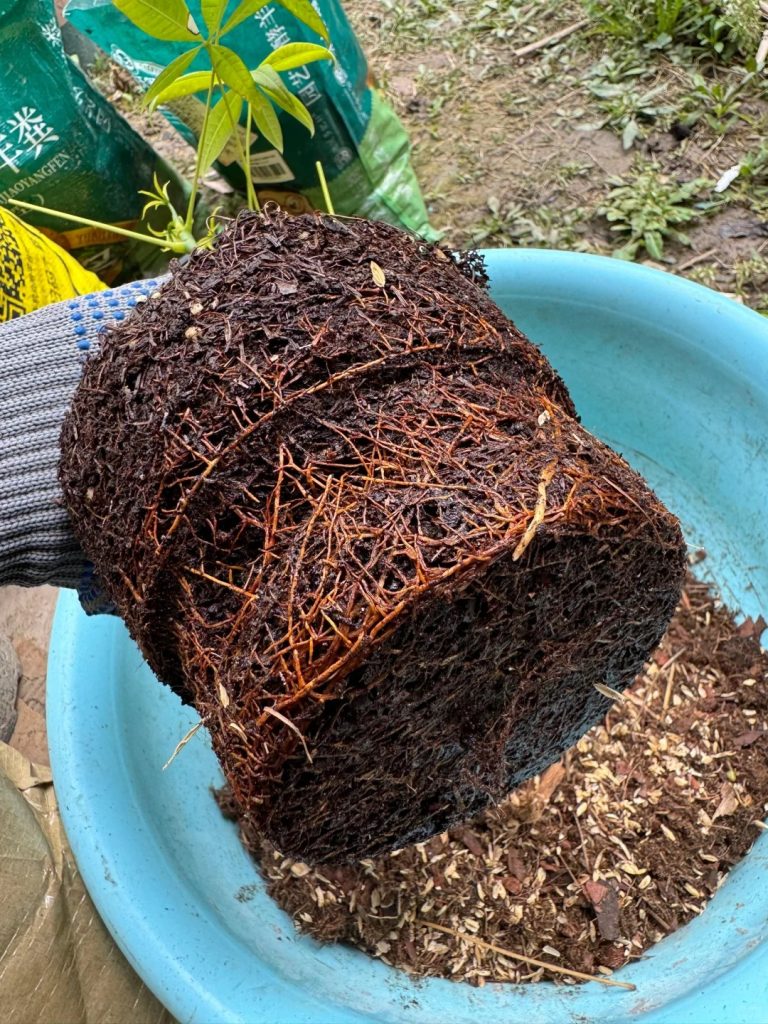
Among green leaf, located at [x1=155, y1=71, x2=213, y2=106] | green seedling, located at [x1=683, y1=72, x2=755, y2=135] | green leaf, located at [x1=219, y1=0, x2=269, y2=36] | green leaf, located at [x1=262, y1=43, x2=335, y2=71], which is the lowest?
green seedling, located at [x1=683, y1=72, x2=755, y2=135]

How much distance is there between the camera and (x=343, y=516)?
0.65m

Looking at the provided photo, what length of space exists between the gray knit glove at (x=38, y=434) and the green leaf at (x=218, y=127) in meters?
0.16

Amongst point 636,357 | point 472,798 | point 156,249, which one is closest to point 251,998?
point 472,798

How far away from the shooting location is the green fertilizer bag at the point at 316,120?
5.53 feet

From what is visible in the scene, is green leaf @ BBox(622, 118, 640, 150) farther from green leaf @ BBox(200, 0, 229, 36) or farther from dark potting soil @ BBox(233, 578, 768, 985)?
green leaf @ BBox(200, 0, 229, 36)

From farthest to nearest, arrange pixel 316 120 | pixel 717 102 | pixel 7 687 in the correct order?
pixel 717 102, pixel 316 120, pixel 7 687

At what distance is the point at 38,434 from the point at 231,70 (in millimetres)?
455

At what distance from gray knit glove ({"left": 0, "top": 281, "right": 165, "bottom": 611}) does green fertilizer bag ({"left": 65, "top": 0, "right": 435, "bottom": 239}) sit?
0.92 m

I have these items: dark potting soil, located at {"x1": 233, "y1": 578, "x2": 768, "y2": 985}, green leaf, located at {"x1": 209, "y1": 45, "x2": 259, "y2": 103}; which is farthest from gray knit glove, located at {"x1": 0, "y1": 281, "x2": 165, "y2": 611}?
dark potting soil, located at {"x1": 233, "y1": 578, "x2": 768, "y2": 985}

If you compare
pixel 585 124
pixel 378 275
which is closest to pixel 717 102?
pixel 585 124

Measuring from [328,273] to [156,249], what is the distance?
1493mm

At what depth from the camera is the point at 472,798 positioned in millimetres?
904

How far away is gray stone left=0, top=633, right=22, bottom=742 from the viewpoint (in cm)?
164

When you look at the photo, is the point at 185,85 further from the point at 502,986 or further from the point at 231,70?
the point at 502,986
